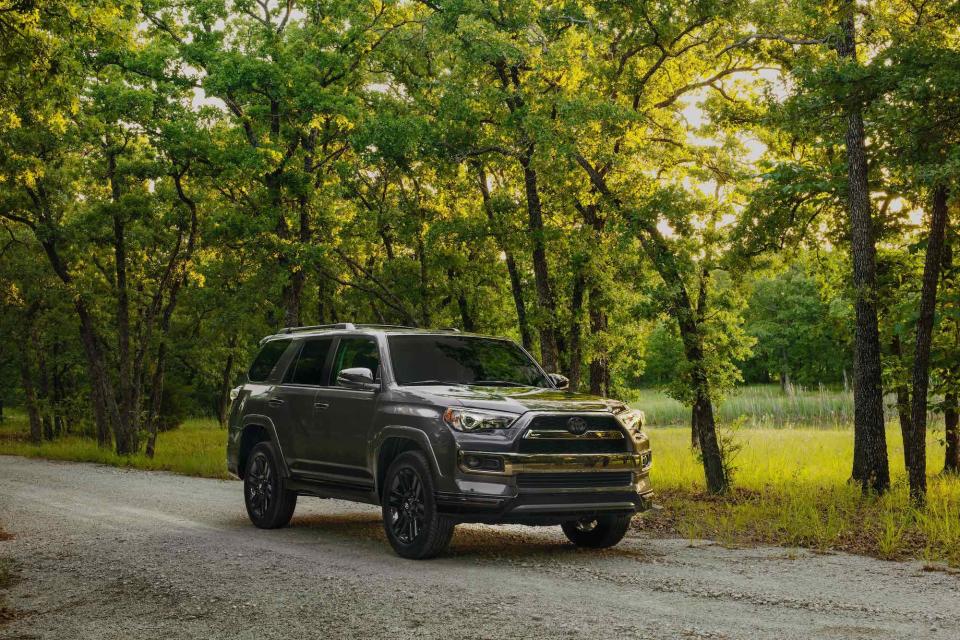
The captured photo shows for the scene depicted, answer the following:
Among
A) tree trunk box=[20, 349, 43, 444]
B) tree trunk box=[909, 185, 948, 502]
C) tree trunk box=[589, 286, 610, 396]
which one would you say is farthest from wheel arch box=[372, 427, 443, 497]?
tree trunk box=[20, 349, 43, 444]

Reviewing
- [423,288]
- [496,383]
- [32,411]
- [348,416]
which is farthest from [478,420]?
[32,411]

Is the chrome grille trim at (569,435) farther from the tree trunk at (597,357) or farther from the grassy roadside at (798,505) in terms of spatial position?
the tree trunk at (597,357)

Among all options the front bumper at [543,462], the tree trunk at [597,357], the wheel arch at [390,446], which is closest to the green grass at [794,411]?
the tree trunk at [597,357]

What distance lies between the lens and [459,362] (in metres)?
10.2

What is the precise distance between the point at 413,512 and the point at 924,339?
7.55 m

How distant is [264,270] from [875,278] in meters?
15.4

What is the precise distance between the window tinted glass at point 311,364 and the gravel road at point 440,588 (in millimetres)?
1715

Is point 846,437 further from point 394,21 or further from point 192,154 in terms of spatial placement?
point 192,154

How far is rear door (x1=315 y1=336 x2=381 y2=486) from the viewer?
983cm

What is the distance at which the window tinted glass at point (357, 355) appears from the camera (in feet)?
33.1

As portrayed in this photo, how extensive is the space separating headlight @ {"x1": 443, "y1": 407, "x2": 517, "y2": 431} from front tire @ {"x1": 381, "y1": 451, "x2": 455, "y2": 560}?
0.48m

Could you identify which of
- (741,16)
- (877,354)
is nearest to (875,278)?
(877,354)

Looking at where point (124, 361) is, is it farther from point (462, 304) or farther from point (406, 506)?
point (406, 506)

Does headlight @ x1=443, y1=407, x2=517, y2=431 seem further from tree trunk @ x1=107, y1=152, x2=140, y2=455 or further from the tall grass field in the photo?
tree trunk @ x1=107, y1=152, x2=140, y2=455
